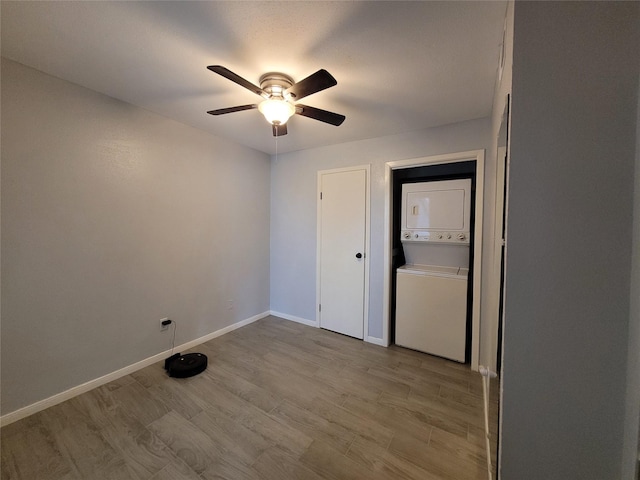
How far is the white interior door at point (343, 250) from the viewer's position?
9.55 feet

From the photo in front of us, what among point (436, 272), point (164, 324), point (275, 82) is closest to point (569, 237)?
point (275, 82)

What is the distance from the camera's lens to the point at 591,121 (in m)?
0.77

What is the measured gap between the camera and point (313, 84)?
4.58ft

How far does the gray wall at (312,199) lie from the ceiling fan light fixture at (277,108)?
1.44 meters

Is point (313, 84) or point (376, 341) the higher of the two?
point (313, 84)

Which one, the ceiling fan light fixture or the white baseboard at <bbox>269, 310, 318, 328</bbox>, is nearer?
the ceiling fan light fixture

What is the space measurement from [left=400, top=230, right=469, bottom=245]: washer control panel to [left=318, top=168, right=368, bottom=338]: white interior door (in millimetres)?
504

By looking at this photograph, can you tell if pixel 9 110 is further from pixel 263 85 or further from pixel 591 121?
pixel 591 121

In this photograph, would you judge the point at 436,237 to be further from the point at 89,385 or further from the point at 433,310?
the point at 89,385

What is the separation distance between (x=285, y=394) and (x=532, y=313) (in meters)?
1.82

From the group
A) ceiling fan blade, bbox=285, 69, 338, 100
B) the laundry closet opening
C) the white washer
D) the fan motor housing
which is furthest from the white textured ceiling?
the white washer

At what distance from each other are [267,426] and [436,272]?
2106mm

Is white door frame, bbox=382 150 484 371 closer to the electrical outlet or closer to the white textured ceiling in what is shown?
the white textured ceiling

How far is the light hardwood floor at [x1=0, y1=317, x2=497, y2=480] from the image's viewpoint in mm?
1356
